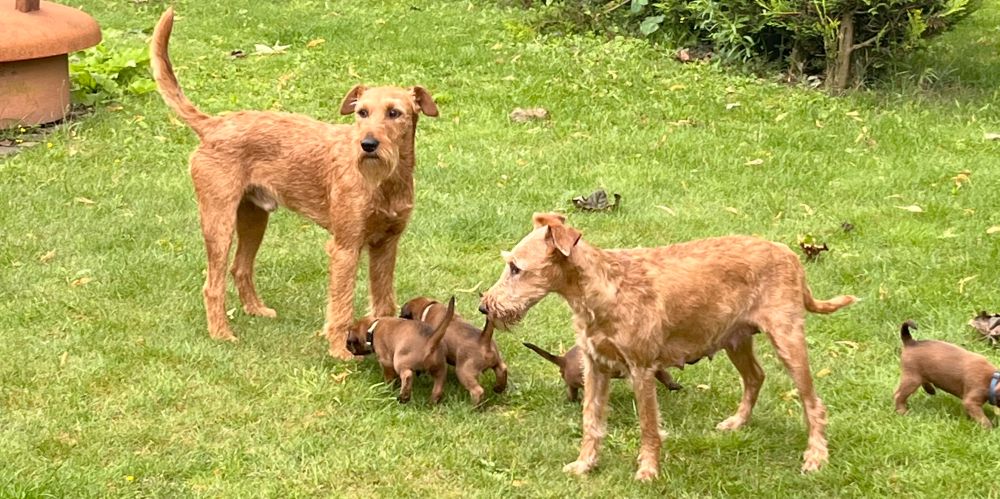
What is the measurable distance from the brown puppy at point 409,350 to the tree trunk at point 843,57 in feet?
23.3

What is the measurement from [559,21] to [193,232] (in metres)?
6.92

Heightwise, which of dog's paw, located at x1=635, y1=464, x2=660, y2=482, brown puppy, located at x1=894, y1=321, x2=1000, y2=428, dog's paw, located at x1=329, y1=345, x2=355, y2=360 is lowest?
dog's paw, located at x1=329, y1=345, x2=355, y2=360

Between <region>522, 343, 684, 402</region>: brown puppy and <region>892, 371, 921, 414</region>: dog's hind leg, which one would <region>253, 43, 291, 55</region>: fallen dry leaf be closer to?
<region>522, 343, 684, 402</region>: brown puppy

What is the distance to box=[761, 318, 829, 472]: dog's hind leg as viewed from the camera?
5.19 meters

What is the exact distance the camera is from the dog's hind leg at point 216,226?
6.69 metres

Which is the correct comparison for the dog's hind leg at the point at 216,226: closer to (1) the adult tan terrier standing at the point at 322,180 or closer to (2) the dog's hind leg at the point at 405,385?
(1) the adult tan terrier standing at the point at 322,180

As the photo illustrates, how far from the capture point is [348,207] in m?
6.48

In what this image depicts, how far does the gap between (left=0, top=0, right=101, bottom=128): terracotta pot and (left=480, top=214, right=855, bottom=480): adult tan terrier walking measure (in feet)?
21.4

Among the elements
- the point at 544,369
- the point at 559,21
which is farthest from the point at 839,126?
the point at 544,369

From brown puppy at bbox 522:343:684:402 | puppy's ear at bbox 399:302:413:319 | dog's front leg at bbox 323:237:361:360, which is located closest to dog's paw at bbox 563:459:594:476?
brown puppy at bbox 522:343:684:402

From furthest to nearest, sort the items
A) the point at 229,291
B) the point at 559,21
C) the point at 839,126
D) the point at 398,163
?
the point at 559,21 → the point at 839,126 → the point at 229,291 → the point at 398,163

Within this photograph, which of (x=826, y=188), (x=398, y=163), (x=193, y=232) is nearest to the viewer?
(x=398, y=163)

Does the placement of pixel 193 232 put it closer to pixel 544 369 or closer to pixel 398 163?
pixel 398 163

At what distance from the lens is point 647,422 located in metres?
5.09
